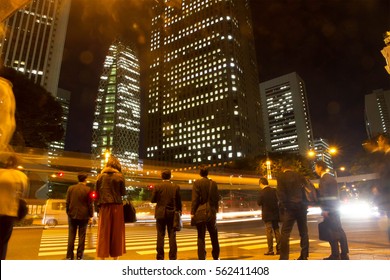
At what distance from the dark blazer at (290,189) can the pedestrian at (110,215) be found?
3.05 metres

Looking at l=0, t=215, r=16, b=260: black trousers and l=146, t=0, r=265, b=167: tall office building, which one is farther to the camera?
l=146, t=0, r=265, b=167: tall office building

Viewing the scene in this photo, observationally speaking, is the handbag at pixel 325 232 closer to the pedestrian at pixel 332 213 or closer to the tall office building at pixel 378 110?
the pedestrian at pixel 332 213

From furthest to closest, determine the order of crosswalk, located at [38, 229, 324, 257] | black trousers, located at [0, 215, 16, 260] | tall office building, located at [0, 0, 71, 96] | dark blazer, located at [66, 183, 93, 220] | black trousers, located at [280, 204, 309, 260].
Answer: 1. tall office building, located at [0, 0, 71, 96]
2. crosswalk, located at [38, 229, 324, 257]
3. dark blazer, located at [66, 183, 93, 220]
4. black trousers, located at [280, 204, 309, 260]
5. black trousers, located at [0, 215, 16, 260]

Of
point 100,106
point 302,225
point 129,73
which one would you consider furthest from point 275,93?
point 302,225

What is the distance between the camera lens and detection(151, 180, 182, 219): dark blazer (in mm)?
5238

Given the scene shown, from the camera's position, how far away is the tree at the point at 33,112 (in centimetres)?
2783

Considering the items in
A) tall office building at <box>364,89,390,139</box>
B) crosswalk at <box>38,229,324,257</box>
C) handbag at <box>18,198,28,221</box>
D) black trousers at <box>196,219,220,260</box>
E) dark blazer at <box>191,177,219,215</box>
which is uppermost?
tall office building at <box>364,89,390,139</box>

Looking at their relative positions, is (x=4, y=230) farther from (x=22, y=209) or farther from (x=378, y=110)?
(x=378, y=110)

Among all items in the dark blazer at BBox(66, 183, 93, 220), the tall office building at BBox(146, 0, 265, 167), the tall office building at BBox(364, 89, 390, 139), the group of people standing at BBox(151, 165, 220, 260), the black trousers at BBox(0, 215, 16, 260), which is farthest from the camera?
the tall office building at BBox(364, 89, 390, 139)

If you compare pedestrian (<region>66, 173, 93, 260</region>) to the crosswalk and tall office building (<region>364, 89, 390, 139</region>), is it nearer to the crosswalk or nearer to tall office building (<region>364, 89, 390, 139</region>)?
the crosswalk

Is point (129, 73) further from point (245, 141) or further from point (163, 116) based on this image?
point (245, 141)

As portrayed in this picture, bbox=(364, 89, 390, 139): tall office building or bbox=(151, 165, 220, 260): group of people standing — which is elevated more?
bbox=(364, 89, 390, 139): tall office building

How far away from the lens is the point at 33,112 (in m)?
29.2

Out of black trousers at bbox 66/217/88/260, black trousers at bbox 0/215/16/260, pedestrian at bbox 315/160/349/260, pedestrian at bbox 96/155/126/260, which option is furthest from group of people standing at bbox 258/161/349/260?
black trousers at bbox 0/215/16/260
